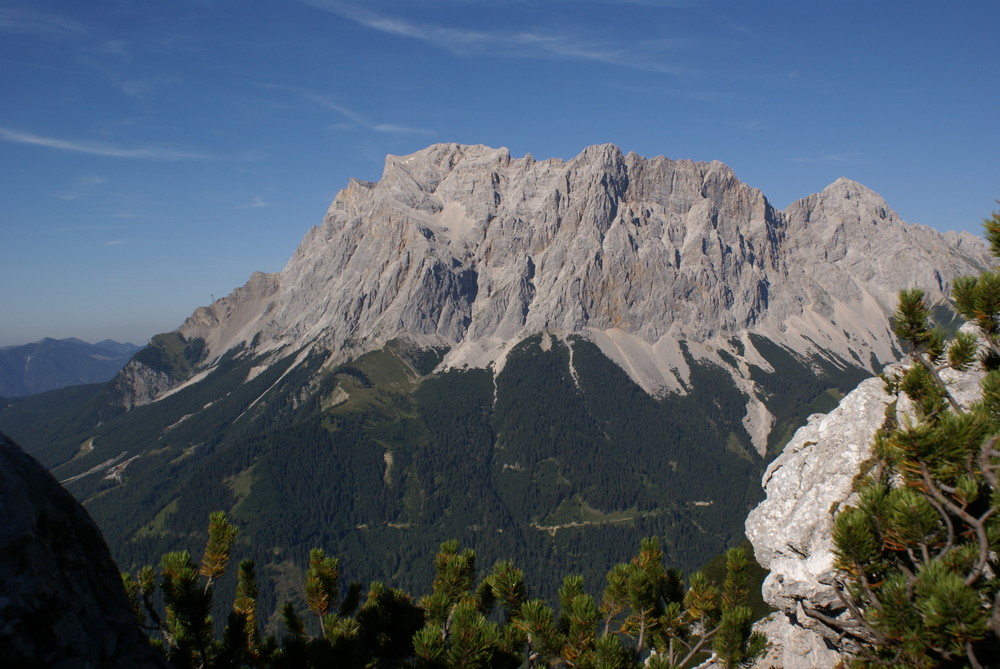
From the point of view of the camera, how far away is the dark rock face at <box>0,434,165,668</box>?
7.73 metres

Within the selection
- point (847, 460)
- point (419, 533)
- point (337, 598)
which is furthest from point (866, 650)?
point (419, 533)

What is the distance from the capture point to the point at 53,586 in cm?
839

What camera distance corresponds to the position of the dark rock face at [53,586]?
25.4ft

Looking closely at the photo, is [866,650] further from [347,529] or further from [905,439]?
[347,529]

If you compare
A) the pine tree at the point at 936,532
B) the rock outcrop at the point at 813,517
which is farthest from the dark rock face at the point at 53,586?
the rock outcrop at the point at 813,517

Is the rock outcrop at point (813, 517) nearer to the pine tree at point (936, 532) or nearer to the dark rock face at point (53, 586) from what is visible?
the pine tree at point (936, 532)

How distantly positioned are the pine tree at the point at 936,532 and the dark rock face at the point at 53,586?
38.2 feet

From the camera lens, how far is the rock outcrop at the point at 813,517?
18.2 metres

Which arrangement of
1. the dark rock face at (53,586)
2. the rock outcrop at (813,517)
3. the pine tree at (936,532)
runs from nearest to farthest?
the dark rock face at (53,586) → the pine tree at (936,532) → the rock outcrop at (813,517)

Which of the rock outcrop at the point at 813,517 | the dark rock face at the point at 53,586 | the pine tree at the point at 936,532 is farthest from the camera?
the rock outcrop at the point at 813,517

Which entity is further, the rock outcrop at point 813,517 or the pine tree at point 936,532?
the rock outcrop at point 813,517

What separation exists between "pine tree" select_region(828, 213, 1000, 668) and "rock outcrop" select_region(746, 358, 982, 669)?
322 inches

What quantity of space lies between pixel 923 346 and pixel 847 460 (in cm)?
1033

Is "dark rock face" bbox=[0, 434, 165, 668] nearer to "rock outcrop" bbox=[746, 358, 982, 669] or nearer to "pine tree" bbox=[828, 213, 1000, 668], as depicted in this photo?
"pine tree" bbox=[828, 213, 1000, 668]
